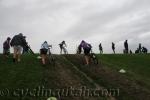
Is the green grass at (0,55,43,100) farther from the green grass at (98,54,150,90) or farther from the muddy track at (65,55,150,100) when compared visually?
the green grass at (98,54,150,90)

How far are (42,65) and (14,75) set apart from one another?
230 inches

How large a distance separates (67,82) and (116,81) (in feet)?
14.4

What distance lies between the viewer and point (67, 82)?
2652 cm

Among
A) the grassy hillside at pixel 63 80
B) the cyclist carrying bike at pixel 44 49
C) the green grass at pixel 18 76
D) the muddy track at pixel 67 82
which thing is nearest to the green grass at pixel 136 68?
the grassy hillside at pixel 63 80

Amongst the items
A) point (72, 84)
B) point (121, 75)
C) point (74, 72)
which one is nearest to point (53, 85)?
point (72, 84)

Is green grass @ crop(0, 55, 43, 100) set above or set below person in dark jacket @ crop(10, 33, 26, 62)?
below

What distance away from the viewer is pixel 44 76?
27453 millimetres

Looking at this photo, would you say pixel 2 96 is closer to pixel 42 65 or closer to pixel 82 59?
pixel 42 65

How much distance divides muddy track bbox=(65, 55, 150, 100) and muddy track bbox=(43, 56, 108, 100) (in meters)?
1.20

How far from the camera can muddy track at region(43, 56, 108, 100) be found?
2305cm

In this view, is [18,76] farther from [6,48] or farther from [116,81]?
[6,48]

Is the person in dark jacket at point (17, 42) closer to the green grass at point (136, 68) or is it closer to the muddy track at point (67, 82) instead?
the muddy track at point (67, 82)

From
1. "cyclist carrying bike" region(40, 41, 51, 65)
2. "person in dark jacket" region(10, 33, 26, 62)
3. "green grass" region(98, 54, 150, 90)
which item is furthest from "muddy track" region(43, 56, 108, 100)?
"green grass" region(98, 54, 150, 90)

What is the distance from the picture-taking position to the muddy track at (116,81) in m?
24.5
